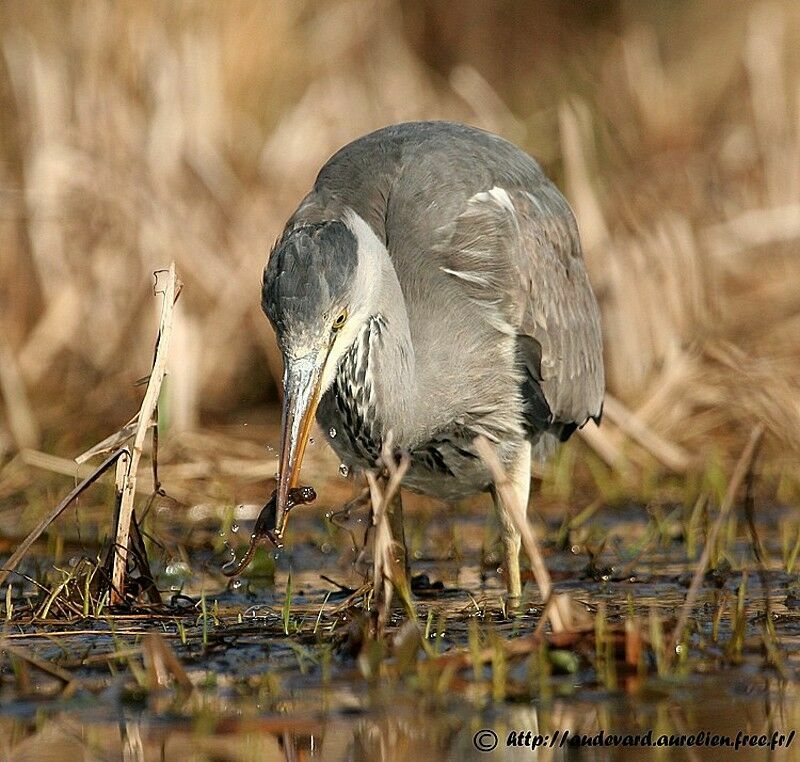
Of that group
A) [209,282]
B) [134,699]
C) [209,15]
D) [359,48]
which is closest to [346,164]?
[134,699]

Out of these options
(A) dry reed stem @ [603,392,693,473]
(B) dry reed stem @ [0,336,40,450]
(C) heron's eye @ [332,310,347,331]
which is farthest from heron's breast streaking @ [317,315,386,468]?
(B) dry reed stem @ [0,336,40,450]

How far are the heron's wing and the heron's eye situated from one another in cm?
90

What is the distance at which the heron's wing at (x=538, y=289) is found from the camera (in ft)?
17.4

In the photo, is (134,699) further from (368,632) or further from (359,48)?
(359,48)

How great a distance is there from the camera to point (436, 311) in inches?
205

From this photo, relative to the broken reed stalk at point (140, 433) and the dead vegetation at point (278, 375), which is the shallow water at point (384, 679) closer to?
the dead vegetation at point (278, 375)

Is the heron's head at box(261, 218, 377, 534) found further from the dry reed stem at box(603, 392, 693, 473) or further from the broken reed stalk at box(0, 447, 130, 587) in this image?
the dry reed stem at box(603, 392, 693, 473)

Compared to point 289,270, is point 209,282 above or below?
above

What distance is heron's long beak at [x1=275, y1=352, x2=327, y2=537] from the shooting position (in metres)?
4.26

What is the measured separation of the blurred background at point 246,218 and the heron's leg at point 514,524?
1.51m

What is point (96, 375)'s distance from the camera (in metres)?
8.38

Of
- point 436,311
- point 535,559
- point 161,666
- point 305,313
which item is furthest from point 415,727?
point 436,311

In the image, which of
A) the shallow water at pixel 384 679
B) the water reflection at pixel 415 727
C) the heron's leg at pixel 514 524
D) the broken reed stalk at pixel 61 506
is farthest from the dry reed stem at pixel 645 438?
the water reflection at pixel 415 727

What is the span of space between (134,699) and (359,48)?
326 inches
